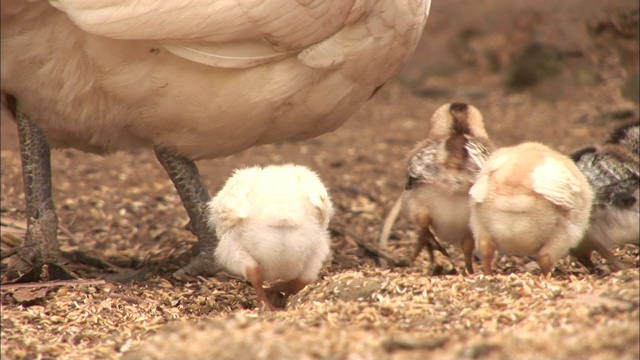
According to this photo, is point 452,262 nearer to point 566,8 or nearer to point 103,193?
point 103,193

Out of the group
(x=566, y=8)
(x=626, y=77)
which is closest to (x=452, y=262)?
(x=626, y=77)

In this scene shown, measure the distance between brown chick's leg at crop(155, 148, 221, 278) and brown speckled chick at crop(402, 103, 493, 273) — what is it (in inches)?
45.3

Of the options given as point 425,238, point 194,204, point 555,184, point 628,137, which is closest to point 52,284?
point 194,204

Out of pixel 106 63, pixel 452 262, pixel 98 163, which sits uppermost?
pixel 106 63

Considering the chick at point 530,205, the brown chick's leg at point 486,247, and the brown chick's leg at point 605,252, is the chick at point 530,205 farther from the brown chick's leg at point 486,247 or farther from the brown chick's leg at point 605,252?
the brown chick's leg at point 605,252

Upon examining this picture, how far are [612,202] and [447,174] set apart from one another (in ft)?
2.54

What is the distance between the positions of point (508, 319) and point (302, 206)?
3.05 ft

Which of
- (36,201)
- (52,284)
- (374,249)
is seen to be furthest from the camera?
(374,249)

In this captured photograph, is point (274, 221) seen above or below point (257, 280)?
above

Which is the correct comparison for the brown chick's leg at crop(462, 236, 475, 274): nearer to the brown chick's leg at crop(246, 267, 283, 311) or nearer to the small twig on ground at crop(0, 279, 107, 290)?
the brown chick's leg at crop(246, 267, 283, 311)

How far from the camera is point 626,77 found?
764 centimetres

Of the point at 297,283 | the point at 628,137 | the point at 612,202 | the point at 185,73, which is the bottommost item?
the point at 297,283

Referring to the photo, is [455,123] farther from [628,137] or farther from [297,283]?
[297,283]

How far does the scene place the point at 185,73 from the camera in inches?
171
